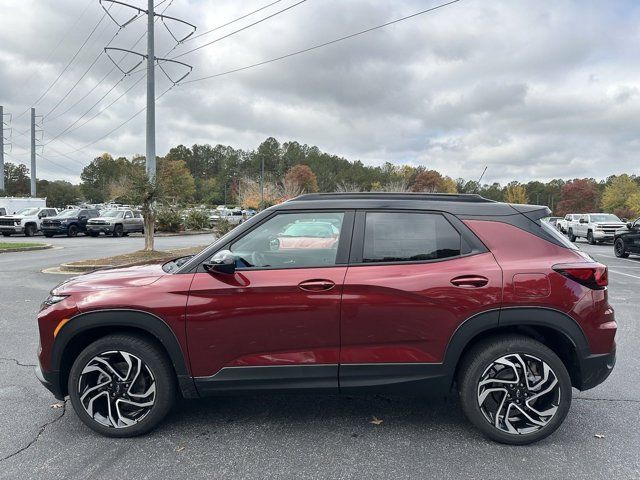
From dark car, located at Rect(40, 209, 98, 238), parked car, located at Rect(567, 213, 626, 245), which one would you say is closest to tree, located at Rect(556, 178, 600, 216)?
parked car, located at Rect(567, 213, 626, 245)

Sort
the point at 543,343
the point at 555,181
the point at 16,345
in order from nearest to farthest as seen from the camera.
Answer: the point at 543,343
the point at 16,345
the point at 555,181

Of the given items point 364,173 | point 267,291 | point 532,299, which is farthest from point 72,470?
point 364,173

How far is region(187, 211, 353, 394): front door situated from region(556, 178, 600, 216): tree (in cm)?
9615

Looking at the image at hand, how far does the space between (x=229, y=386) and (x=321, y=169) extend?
106041 mm

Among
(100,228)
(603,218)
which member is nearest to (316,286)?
(100,228)

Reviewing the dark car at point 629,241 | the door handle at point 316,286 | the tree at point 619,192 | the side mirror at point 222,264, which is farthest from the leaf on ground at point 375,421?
the tree at point 619,192

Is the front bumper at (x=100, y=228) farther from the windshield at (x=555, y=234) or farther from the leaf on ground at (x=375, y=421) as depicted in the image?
the windshield at (x=555, y=234)

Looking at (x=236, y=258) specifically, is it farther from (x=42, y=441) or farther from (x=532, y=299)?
(x=532, y=299)

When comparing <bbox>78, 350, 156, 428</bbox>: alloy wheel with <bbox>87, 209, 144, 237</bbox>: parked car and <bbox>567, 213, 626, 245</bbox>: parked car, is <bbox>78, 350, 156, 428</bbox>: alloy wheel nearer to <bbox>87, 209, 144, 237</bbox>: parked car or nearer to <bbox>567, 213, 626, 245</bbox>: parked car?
<bbox>87, 209, 144, 237</bbox>: parked car

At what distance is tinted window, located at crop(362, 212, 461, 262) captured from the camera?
3312mm

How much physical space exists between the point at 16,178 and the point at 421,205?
9805 cm

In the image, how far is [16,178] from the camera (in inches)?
3282

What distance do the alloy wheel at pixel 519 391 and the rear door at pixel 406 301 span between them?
42cm

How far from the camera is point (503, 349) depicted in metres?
3.20
